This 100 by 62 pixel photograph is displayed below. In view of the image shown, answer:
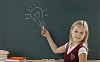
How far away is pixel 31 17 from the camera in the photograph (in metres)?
2.91

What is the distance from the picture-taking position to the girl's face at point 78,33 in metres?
2.75

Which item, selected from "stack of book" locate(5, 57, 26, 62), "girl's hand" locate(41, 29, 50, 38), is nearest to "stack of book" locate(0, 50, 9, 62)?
"stack of book" locate(5, 57, 26, 62)

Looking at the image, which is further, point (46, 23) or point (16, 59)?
point (46, 23)

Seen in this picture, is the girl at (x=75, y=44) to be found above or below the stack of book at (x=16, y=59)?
above

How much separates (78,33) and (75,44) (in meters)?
0.15

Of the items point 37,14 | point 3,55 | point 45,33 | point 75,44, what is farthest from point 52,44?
point 3,55

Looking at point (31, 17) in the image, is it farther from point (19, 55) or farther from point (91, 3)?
point (91, 3)

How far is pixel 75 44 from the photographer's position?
286 cm

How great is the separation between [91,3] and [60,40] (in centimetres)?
50

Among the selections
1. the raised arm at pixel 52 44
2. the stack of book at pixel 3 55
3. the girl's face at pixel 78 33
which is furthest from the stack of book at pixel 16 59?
the girl's face at pixel 78 33

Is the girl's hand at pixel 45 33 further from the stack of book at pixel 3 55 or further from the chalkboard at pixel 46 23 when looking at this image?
the stack of book at pixel 3 55

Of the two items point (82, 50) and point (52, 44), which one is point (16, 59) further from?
point (82, 50)

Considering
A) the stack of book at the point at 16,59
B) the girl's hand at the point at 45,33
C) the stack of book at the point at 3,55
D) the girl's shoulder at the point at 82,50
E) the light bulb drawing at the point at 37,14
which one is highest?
the light bulb drawing at the point at 37,14

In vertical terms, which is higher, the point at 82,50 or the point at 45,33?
the point at 45,33
